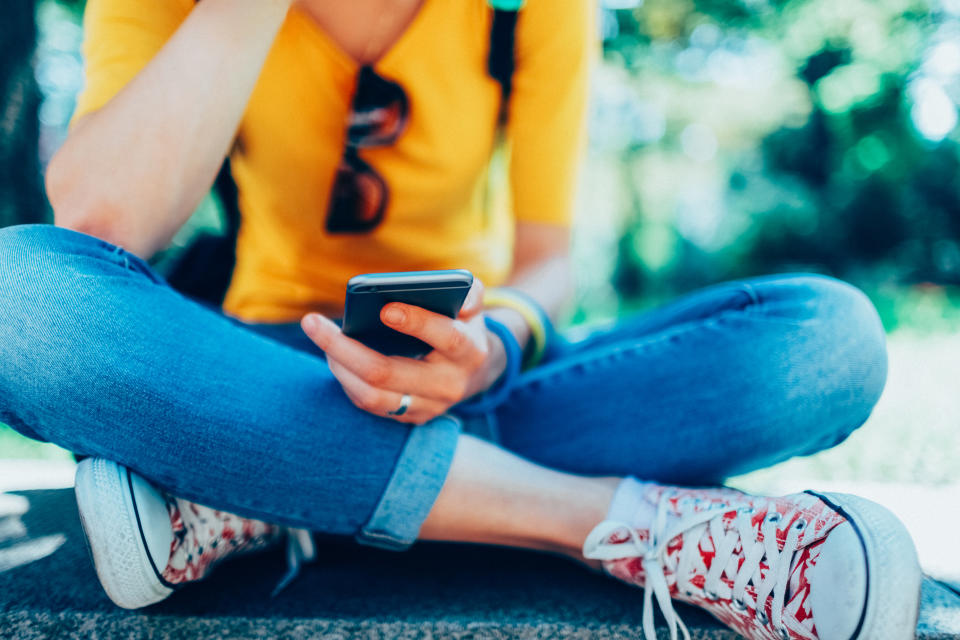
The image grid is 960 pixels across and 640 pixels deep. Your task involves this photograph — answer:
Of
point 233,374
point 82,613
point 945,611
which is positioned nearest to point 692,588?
point 945,611

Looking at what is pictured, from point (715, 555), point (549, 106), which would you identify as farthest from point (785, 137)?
point (715, 555)

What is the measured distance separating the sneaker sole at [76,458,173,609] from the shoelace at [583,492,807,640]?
587mm

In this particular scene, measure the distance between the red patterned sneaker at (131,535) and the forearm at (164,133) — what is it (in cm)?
34

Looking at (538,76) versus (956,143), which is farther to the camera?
(956,143)

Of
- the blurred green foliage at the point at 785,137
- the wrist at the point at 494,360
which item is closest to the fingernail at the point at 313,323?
the wrist at the point at 494,360

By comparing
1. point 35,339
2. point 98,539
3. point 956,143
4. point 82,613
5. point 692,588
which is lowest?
point 82,613

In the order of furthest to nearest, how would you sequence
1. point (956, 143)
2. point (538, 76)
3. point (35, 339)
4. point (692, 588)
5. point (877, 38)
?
1. point (877, 38)
2. point (956, 143)
3. point (538, 76)
4. point (692, 588)
5. point (35, 339)

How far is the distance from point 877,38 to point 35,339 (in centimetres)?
1097

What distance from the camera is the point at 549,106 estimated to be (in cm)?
139

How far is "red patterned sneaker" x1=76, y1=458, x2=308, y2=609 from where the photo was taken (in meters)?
0.78

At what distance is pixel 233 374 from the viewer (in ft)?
2.71

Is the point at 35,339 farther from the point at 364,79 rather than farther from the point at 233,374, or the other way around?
the point at 364,79

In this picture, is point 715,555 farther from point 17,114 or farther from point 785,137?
point 785,137

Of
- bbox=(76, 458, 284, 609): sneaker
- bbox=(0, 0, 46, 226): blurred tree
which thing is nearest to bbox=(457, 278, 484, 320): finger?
bbox=(76, 458, 284, 609): sneaker
